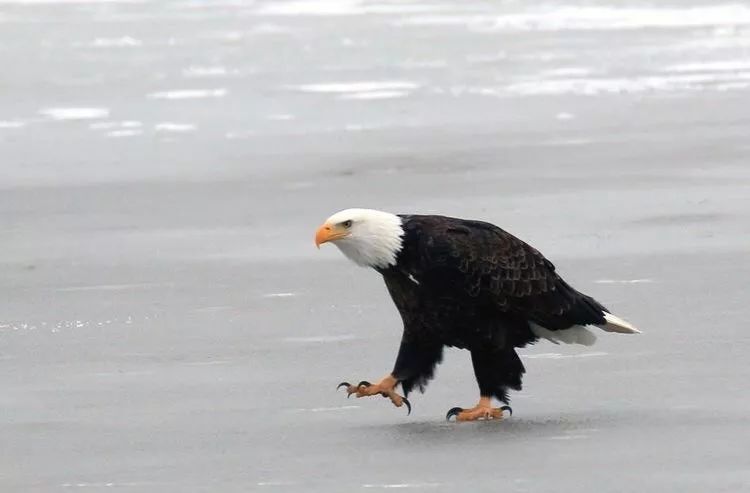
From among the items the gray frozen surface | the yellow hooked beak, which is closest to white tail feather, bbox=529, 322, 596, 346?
the gray frozen surface

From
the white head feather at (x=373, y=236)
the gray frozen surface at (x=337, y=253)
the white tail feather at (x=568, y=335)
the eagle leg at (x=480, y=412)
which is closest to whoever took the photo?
the gray frozen surface at (x=337, y=253)

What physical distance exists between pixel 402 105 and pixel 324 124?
1.19 meters

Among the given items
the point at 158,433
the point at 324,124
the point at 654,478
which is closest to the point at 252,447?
the point at 158,433

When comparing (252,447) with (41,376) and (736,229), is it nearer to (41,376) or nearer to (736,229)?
(41,376)

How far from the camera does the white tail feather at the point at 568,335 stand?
23.2 feet

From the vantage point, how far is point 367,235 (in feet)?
21.6

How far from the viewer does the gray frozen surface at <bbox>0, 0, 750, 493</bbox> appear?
6.25 metres

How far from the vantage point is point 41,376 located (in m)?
7.54

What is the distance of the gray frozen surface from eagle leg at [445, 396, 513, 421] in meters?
0.09

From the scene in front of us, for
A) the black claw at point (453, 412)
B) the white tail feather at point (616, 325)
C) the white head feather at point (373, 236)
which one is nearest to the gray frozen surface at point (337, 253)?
the black claw at point (453, 412)

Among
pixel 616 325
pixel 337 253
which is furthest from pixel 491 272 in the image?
pixel 337 253

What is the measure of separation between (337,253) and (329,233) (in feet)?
11.3

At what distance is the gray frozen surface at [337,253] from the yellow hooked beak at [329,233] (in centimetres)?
59

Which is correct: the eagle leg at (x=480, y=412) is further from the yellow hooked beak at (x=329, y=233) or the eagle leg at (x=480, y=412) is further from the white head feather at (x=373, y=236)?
the yellow hooked beak at (x=329, y=233)
